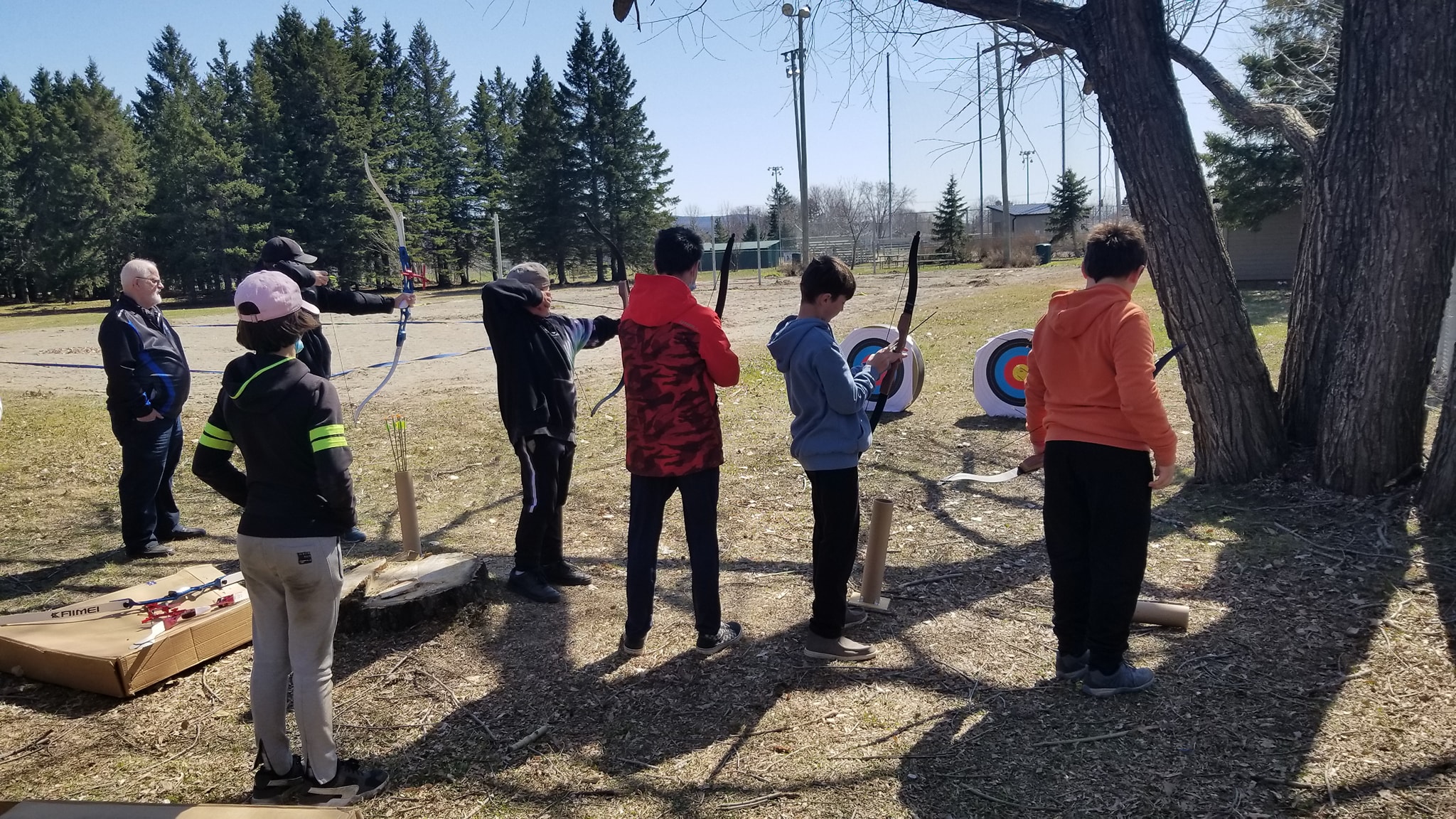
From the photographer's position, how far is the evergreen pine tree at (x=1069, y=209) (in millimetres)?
45844

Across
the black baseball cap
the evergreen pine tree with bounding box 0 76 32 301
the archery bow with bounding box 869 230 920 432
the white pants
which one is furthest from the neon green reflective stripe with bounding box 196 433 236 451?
the evergreen pine tree with bounding box 0 76 32 301

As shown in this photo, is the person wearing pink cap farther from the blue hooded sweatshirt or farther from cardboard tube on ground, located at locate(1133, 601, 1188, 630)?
cardboard tube on ground, located at locate(1133, 601, 1188, 630)

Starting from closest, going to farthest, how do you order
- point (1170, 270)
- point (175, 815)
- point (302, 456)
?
1. point (175, 815)
2. point (302, 456)
3. point (1170, 270)

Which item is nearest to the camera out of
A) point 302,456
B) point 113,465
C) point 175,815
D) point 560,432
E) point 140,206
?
point 175,815

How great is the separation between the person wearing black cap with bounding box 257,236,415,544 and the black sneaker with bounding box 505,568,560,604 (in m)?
1.08

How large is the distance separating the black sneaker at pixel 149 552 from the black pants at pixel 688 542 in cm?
328

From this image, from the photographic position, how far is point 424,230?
43031mm

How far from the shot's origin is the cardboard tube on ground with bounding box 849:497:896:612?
4.05 metres

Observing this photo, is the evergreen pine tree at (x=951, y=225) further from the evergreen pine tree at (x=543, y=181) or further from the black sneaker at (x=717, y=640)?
the black sneaker at (x=717, y=640)

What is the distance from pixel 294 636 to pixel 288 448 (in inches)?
22.4

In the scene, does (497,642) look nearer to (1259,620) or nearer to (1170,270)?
(1259,620)

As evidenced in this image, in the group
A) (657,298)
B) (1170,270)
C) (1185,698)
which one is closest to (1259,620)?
(1185,698)

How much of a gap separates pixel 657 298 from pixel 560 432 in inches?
47.0

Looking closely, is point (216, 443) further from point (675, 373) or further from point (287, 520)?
point (675, 373)
